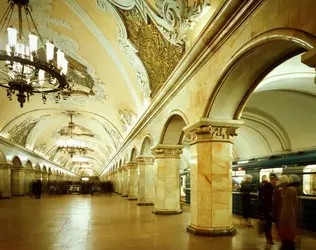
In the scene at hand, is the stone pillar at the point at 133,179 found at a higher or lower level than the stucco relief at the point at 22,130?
lower

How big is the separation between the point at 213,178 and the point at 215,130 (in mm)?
1057

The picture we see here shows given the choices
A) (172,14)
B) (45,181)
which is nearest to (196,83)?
(172,14)

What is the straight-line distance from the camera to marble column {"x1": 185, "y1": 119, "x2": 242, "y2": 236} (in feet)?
21.1

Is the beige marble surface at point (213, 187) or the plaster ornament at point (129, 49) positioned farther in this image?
the plaster ornament at point (129, 49)

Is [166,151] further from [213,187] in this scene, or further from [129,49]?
[213,187]

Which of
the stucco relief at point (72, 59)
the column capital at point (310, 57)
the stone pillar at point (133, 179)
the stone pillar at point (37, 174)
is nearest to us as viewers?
the column capital at point (310, 57)

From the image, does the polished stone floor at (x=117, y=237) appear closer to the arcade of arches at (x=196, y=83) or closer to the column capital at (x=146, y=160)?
the arcade of arches at (x=196, y=83)

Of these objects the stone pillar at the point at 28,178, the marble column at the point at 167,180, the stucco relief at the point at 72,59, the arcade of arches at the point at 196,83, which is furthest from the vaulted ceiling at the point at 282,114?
the stone pillar at the point at 28,178

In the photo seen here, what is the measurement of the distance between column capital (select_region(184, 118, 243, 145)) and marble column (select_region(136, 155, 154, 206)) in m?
7.67

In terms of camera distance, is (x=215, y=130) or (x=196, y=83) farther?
(x=196, y=83)

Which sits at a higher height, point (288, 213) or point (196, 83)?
point (196, 83)

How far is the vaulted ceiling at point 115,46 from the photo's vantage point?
25.0 ft

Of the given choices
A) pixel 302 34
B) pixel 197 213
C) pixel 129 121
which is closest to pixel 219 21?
pixel 302 34

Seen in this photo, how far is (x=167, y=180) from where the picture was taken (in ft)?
33.2
